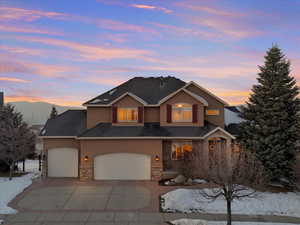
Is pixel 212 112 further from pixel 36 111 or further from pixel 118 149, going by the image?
pixel 36 111

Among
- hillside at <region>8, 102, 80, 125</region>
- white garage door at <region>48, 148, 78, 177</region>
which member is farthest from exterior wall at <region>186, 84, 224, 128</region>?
hillside at <region>8, 102, 80, 125</region>

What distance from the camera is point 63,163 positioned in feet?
70.9

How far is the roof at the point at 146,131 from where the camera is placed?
67.0 ft

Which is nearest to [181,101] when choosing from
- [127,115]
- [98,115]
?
[127,115]

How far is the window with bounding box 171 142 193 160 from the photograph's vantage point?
69.1 ft

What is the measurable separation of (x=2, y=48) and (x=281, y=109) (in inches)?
891

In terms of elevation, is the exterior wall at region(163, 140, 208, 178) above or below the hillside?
below

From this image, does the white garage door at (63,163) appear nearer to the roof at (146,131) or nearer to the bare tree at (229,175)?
the roof at (146,131)

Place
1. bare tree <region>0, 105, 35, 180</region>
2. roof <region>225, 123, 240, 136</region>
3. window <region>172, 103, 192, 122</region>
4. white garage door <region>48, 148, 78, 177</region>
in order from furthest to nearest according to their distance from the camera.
Answer: roof <region>225, 123, 240, 136</region>, window <region>172, 103, 192, 122</region>, white garage door <region>48, 148, 78, 177</region>, bare tree <region>0, 105, 35, 180</region>

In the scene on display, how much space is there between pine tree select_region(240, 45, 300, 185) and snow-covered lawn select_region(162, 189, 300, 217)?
9.24 ft

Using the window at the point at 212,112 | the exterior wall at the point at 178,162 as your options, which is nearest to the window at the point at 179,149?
the exterior wall at the point at 178,162

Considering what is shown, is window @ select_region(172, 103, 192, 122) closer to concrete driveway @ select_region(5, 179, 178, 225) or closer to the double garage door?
the double garage door

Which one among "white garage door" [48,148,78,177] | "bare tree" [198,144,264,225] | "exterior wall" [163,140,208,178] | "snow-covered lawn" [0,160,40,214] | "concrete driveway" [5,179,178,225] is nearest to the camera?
"bare tree" [198,144,264,225]

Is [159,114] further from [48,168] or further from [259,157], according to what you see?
[48,168]
